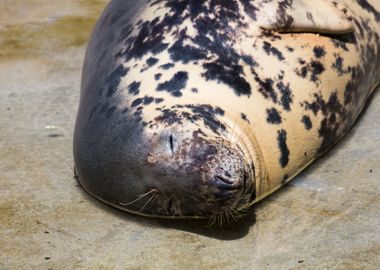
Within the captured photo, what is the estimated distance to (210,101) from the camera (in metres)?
3.57

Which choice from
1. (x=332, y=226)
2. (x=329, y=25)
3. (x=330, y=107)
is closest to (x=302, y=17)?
(x=329, y=25)

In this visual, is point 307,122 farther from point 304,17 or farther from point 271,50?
point 304,17

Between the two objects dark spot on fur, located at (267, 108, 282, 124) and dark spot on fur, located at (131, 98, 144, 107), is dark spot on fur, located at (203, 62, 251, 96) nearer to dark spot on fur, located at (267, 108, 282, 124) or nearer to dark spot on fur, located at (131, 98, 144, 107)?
dark spot on fur, located at (267, 108, 282, 124)

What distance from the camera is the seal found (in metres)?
3.37

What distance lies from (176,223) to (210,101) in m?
0.50

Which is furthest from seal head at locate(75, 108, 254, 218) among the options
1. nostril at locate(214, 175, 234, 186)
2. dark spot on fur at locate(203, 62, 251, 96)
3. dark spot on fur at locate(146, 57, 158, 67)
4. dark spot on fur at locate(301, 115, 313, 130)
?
dark spot on fur at locate(301, 115, 313, 130)

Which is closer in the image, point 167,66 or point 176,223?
point 176,223

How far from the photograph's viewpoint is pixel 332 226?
345 cm

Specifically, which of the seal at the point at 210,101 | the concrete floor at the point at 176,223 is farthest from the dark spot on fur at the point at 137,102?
the concrete floor at the point at 176,223

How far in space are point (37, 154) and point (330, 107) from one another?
1.39 m

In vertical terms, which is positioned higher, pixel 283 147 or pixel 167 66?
pixel 167 66

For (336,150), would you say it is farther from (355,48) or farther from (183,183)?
(183,183)

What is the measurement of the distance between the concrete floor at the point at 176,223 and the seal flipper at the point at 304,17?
1.83ft

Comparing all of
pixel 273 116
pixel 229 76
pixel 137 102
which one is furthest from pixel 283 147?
pixel 137 102
